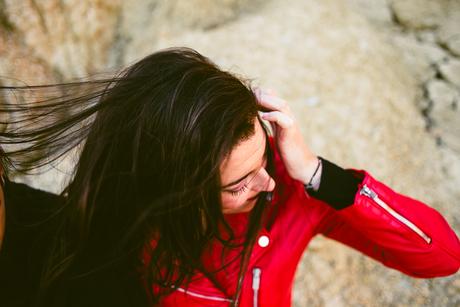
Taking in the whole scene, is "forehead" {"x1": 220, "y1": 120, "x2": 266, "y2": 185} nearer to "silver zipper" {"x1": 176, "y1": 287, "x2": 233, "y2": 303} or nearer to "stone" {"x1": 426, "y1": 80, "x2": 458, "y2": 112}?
"silver zipper" {"x1": 176, "y1": 287, "x2": 233, "y2": 303}

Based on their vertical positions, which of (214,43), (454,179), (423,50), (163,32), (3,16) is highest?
(3,16)

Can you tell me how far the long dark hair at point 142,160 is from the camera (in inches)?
44.5

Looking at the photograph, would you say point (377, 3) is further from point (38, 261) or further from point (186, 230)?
point (38, 261)

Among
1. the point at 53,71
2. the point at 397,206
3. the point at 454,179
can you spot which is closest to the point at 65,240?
the point at 397,206

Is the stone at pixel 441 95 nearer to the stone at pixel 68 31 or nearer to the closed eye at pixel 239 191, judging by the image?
the closed eye at pixel 239 191

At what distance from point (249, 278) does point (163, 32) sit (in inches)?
91.7

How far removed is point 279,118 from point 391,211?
0.51 metres

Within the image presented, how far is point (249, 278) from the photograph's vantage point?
4.70 ft

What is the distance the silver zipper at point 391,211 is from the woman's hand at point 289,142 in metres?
0.19

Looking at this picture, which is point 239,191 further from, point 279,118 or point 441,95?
point 441,95

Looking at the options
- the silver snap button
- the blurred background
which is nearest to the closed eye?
the silver snap button

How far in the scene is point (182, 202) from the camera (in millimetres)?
1200

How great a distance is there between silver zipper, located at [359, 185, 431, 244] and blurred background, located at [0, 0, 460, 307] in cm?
125

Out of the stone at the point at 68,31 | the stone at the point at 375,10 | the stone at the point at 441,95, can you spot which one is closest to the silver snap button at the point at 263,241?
the stone at the point at 68,31
